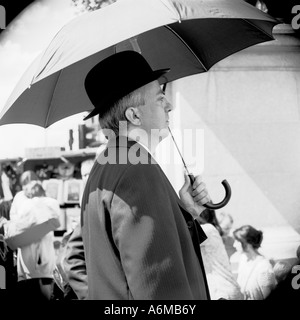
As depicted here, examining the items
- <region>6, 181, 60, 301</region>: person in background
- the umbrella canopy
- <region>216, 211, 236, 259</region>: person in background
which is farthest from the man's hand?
<region>216, 211, 236, 259</region>: person in background

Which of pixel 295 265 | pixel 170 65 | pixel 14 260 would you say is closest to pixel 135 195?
pixel 170 65

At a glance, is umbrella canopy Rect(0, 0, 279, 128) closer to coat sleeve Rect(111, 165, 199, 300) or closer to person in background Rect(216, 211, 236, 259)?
coat sleeve Rect(111, 165, 199, 300)

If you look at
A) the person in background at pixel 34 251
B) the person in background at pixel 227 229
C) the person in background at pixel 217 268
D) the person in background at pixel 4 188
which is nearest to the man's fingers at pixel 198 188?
the person in background at pixel 217 268

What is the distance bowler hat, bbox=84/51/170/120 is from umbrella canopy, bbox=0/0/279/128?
59 mm

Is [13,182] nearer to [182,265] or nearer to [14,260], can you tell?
[14,260]

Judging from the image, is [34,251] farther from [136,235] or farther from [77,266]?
[136,235]

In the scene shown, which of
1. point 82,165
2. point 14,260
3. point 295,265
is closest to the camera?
point 14,260

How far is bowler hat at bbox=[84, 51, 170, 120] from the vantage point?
5.23 ft

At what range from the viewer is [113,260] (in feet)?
4.64

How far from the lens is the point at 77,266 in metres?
1.67

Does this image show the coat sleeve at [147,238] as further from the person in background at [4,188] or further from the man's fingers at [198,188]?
the person in background at [4,188]

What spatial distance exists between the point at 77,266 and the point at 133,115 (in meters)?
0.52

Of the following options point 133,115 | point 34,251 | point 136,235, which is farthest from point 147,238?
point 34,251
